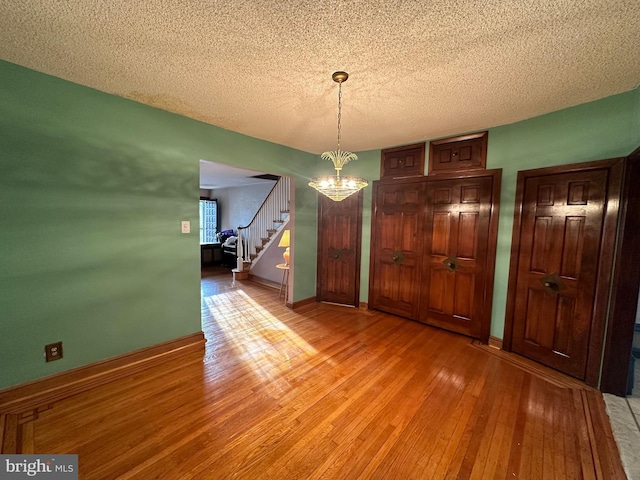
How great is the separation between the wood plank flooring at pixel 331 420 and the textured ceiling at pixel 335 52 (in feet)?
8.19

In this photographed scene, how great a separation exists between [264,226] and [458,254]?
14.3 ft

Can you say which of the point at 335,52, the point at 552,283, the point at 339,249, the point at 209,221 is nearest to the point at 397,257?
the point at 339,249

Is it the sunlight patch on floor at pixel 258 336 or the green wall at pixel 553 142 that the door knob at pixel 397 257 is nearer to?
the green wall at pixel 553 142

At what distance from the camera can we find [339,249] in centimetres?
416

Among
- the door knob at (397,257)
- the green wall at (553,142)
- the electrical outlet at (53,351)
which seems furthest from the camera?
the door knob at (397,257)

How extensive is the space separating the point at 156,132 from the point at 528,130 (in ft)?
Result: 12.2

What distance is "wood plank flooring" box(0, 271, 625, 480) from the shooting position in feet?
4.82

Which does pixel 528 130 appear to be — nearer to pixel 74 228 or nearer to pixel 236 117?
pixel 236 117

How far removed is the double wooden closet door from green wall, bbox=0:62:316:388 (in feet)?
8.13

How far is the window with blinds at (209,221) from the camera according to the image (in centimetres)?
941

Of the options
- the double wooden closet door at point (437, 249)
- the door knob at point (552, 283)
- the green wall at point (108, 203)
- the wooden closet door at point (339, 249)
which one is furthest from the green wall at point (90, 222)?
the door knob at point (552, 283)

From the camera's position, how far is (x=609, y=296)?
6.94ft

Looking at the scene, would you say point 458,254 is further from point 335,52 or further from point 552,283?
point 335,52

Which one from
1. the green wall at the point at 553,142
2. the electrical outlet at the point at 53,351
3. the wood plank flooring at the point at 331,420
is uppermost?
the green wall at the point at 553,142
